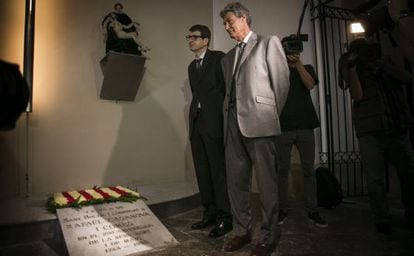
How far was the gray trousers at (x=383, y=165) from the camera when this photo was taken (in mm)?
2324

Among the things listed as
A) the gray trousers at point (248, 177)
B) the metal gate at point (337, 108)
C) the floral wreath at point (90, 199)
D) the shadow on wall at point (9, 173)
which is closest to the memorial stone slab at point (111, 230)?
the floral wreath at point (90, 199)

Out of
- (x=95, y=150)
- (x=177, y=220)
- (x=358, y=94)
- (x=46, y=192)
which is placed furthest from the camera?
(x=95, y=150)

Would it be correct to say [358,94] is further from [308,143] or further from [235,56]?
[235,56]

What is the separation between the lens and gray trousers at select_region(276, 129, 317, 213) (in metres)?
2.52

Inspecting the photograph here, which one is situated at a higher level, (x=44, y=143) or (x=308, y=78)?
(x=308, y=78)

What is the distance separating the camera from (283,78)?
1959mm

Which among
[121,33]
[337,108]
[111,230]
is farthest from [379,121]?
[121,33]

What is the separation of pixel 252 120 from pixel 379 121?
1.09m

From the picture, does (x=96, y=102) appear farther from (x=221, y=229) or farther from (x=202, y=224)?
(x=221, y=229)

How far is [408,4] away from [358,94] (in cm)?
87

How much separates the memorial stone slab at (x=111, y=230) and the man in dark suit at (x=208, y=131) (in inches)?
16.8

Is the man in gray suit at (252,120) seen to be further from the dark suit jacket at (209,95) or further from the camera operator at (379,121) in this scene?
the camera operator at (379,121)

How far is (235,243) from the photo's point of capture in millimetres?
1985

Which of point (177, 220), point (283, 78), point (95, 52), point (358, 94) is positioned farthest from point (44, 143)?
point (358, 94)
